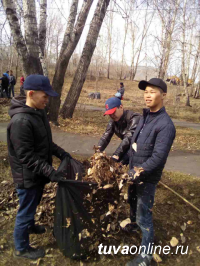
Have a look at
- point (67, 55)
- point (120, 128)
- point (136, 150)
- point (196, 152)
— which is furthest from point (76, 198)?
point (67, 55)

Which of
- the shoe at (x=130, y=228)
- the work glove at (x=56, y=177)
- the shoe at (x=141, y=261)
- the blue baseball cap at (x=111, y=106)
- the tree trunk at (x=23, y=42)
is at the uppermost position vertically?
the tree trunk at (x=23, y=42)

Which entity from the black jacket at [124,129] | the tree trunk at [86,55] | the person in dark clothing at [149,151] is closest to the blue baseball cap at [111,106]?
the black jacket at [124,129]

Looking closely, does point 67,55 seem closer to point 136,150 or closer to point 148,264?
point 136,150

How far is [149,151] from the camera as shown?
6.89 feet

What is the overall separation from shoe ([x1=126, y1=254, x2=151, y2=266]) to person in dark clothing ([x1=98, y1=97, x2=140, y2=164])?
110 centimetres

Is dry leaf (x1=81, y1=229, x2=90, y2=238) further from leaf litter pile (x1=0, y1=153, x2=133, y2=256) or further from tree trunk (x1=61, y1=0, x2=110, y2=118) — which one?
tree trunk (x1=61, y1=0, x2=110, y2=118)

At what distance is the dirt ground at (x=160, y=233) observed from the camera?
2.23 m

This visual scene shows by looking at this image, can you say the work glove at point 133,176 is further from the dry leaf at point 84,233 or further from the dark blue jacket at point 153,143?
the dry leaf at point 84,233

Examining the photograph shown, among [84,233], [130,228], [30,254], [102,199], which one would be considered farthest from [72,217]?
[130,228]

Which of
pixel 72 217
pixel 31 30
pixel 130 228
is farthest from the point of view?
pixel 31 30

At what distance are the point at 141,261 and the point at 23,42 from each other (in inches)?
247

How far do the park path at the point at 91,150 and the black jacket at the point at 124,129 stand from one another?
2.39 meters

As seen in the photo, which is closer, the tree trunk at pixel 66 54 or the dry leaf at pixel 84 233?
the dry leaf at pixel 84 233

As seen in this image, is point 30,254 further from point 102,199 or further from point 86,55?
point 86,55
